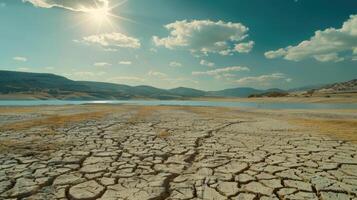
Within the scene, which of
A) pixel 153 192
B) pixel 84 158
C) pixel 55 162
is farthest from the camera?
pixel 84 158

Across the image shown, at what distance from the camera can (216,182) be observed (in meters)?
4.36

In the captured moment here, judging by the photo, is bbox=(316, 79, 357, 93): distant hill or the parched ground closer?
the parched ground

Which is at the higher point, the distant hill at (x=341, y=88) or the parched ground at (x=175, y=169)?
the distant hill at (x=341, y=88)

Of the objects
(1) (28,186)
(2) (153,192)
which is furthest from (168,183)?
(1) (28,186)

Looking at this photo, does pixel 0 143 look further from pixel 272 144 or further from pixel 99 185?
pixel 272 144

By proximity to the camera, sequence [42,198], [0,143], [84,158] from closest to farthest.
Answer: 1. [42,198]
2. [84,158]
3. [0,143]

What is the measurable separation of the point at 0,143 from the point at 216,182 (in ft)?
22.7

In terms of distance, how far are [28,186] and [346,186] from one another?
18.0 feet

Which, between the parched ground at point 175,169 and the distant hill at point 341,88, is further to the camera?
the distant hill at point 341,88

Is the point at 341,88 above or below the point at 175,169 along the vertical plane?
above

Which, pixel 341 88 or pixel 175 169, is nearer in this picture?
pixel 175 169

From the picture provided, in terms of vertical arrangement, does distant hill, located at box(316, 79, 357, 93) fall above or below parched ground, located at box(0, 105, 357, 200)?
above

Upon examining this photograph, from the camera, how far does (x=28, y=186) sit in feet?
13.5

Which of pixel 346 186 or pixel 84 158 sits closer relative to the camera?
pixel 346 186
